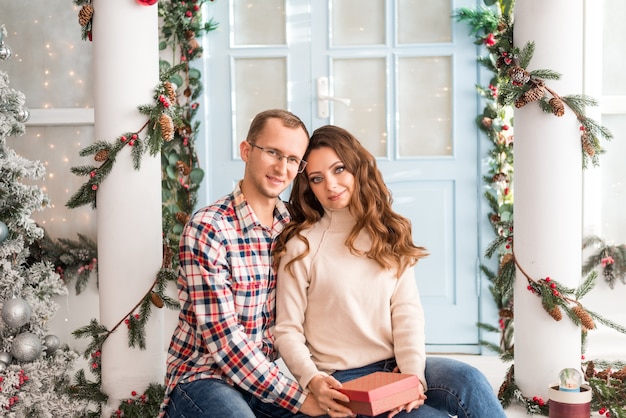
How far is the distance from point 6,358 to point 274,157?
4.51 ft

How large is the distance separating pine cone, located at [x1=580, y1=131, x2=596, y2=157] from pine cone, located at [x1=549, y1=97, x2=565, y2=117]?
4.8 inches

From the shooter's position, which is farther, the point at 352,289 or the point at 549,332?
the point at 549,332

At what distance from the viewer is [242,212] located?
199cm

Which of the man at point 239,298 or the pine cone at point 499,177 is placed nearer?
the man at point 239,298

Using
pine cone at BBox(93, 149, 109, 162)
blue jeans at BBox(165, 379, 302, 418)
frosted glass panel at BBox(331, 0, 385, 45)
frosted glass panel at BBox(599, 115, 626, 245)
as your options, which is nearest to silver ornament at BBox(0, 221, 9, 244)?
pine cone at BBox(93, 149, 109, 162)

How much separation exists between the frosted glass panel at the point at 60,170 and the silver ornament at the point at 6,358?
1.04 m

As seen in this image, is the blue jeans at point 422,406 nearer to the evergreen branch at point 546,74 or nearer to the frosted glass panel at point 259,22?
the evergreen branch at point 546,74

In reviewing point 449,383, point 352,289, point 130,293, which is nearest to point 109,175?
point 130,293

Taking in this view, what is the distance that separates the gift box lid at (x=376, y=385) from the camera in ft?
5.55

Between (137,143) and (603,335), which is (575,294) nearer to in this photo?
(603,335)

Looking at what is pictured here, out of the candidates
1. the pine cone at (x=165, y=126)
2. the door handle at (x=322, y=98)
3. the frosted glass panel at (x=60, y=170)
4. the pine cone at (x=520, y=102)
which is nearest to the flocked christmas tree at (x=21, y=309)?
the pine cone at (x=165, y=126)

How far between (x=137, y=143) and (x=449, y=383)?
126 cm

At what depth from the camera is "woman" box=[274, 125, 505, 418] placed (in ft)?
6.35

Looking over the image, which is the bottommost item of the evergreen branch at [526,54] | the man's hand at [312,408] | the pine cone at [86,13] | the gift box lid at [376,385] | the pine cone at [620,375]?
the pine cone at [620,375]
